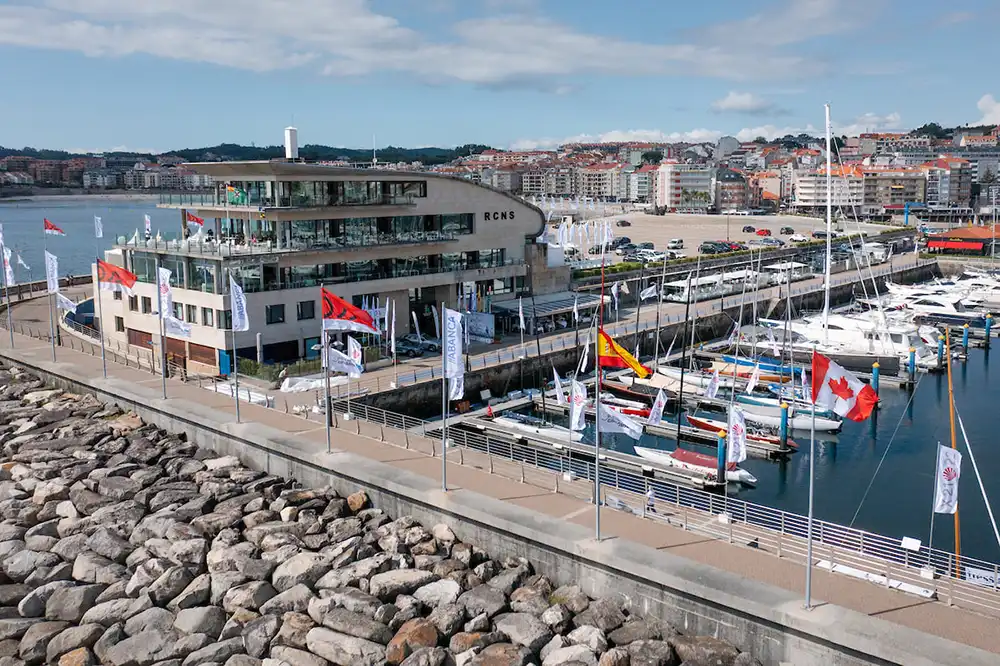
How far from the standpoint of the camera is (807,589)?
62.7 ft

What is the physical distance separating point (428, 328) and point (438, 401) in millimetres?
12052

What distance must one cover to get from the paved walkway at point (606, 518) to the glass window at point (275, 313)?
587 cm

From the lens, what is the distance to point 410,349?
49406 millimetres

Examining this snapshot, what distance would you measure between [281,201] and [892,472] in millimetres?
32295


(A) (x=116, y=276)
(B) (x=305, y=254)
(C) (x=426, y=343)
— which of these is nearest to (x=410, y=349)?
(C) (x=426, y=343)

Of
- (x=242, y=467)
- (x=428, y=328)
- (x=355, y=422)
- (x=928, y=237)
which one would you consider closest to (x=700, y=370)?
(x=428, y=328)

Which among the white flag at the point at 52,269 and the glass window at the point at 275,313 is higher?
the white flag at the point at 52,269

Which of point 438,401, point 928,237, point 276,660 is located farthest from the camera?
point 928,237

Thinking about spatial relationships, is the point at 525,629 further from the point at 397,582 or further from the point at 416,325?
the point at 416,325

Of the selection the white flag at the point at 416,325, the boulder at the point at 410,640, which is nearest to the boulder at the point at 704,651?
the boulder at the point at 410,640

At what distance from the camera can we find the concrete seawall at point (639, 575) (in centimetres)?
1811

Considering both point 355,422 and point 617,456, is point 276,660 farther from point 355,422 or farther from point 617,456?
point 617,456

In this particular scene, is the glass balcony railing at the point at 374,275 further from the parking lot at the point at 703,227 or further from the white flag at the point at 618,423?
the parking lot at the point at 703,227

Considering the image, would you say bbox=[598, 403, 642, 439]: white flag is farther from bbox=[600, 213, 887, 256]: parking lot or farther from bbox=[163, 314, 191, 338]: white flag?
bbox=[600, 213, 887, 256]: parking lot
